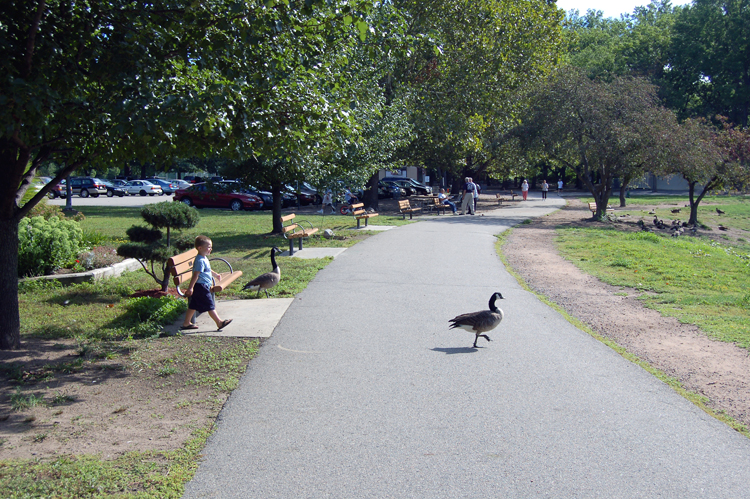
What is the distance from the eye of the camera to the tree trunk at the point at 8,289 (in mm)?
7195

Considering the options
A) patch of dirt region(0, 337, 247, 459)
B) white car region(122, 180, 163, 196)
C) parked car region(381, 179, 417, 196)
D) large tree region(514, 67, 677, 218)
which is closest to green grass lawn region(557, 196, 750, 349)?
large tree region(514, 67, 677, 218)

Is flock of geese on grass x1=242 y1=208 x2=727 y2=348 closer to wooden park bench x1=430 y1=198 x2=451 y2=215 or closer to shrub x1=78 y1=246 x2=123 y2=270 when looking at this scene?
shrub x1=78 y1=246 x2=123 y2=270

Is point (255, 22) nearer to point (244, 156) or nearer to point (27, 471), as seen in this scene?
point (244, 156)

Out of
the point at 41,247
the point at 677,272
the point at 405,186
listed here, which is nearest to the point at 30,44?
the point at 41,247

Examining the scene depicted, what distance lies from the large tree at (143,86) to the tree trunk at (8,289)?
12 millimetres

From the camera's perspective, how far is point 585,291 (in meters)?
11.4

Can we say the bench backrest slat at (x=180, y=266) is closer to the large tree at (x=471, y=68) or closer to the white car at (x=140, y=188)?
the large tree at (x=471, y=68)

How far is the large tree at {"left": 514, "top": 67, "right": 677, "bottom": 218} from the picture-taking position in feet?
80.9

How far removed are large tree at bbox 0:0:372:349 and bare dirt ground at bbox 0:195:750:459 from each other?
128 centimetres

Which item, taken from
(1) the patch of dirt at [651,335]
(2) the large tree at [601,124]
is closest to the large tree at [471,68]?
(2) the large tree at [601,124]

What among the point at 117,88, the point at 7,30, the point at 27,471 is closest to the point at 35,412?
the point at 27,471

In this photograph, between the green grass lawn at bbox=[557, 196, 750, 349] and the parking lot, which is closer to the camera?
the green grass lawn at bbox=[557, 196, 750, 349]

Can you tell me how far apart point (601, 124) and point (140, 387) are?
23.4m

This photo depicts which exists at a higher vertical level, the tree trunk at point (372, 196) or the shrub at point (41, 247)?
the tree trunk at point (372, 196)
